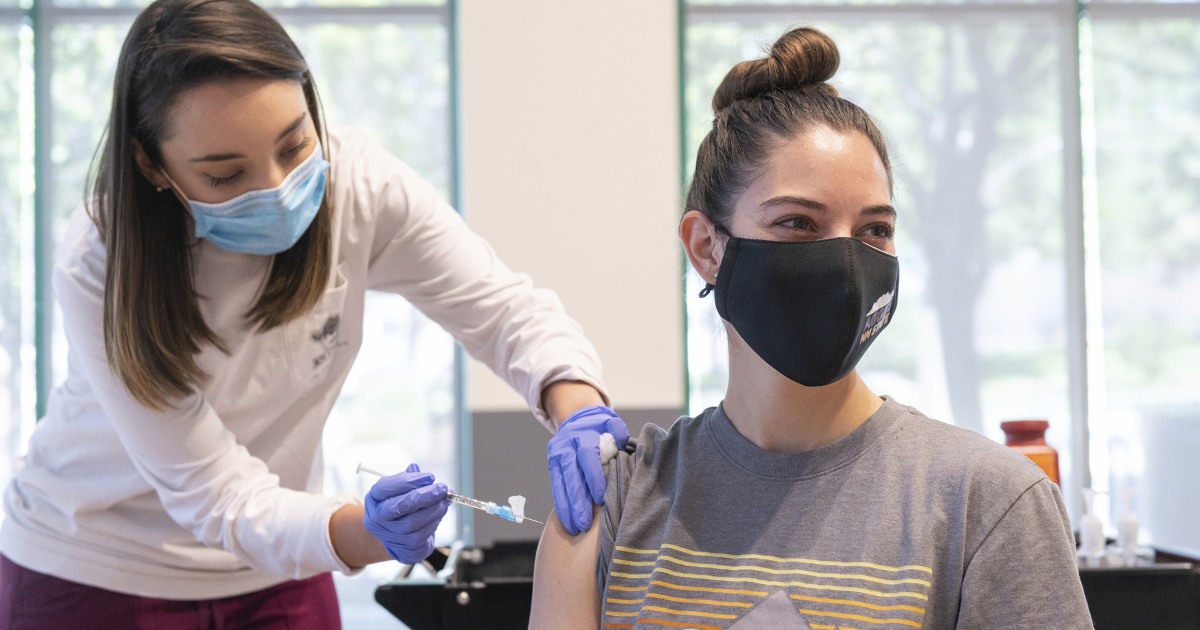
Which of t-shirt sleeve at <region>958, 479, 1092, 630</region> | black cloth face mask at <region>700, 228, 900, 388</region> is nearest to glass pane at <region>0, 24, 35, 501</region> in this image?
black cloth face mask at <region>700, 228, 900, 388</region>

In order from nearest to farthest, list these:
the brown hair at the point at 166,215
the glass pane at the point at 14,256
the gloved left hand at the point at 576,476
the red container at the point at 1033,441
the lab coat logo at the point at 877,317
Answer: the lab coat logo at the point at 877,317
the gloved left hand at the point at 576,476
the brown hair at the point at 166,215
the red container at the point at 1033,441
the glass pane at the point at 14,256

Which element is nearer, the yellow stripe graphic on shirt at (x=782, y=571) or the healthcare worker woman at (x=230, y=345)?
the yellow stripe graphic on shirt at (x=782, y=571)

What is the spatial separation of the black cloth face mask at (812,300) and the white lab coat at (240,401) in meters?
0.45

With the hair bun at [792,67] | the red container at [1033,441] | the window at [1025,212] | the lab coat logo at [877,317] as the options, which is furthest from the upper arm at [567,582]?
the window at [1025,212]

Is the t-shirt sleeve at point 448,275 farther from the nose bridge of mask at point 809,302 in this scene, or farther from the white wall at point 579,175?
the white wall at point 579,175

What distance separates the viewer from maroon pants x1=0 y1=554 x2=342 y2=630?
163cm

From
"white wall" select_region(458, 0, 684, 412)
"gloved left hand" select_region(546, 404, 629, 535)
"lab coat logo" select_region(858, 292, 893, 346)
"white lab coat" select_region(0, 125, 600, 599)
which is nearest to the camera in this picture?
"lab coat logo" select_region(858, 292, 893, 346)

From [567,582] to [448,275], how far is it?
0.63 metres

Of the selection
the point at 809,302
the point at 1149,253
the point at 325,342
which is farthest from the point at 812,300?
the point at 1149,253

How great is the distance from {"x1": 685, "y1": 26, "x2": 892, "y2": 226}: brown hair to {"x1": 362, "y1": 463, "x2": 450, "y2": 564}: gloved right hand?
0.48 m

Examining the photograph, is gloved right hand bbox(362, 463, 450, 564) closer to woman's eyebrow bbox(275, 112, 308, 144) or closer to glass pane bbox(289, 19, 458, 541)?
woman's eyebrow bbox(275, 112, 308, 144)

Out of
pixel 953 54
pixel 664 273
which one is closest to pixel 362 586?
pixel 664 273

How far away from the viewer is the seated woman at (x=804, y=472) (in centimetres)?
108

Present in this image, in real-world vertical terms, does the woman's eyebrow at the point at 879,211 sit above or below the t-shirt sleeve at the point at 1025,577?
above
